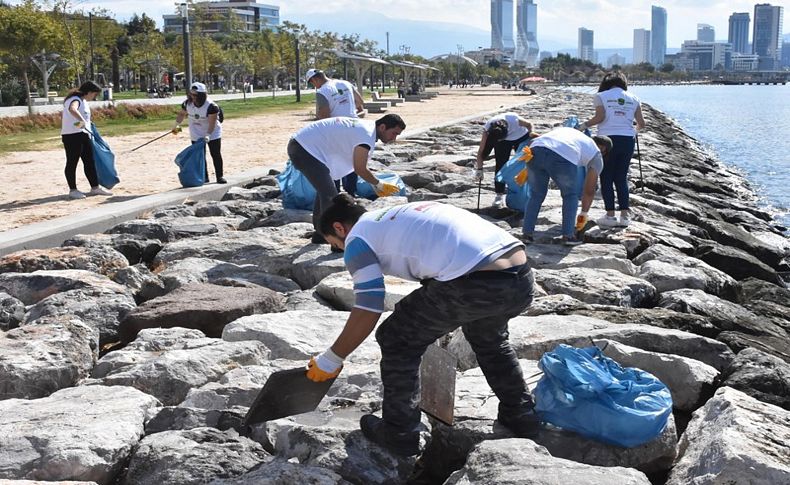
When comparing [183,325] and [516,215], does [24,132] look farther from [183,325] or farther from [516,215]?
[183,325]

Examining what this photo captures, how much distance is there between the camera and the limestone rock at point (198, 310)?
4898 mm

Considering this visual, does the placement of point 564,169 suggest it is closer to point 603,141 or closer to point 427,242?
point 603,141

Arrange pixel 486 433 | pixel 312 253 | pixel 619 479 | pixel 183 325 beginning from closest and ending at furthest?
pixel 619 479
pixel 486 433
pixel 183 325
pixel 312 253

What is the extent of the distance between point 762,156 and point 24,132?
736 inches

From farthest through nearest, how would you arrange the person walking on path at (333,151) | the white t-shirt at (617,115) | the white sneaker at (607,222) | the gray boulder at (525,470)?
the white sneaker at (607,222) → the white t-shirt at (617,115) → the person walking on path at (333,151) → the gray boulder at (525,470)

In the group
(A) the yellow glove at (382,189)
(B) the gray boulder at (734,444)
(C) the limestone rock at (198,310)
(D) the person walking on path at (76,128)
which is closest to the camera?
(B) the gray boulder at (734,444)

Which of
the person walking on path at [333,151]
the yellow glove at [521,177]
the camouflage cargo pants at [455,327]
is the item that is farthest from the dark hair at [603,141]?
the camouflage cargo pants at [455,327]

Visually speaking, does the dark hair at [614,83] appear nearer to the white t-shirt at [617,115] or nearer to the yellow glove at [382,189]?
the white t-shirt at [617,115]

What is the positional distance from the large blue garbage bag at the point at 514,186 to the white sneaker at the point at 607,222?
0.67 meters

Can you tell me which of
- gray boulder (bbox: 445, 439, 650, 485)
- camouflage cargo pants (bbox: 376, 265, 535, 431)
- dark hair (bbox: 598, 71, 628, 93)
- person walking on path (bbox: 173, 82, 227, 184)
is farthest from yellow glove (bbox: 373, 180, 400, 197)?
person walking on path (bbox: 173, 82, 227, 184)

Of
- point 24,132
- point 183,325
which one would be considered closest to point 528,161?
point 183,325

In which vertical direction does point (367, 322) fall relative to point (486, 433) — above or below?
above

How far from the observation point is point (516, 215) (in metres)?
8.30

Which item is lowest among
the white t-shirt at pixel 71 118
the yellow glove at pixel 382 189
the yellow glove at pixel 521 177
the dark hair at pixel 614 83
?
the yellow glove at pixel 521 177
